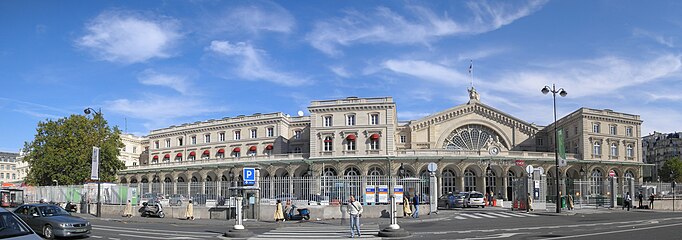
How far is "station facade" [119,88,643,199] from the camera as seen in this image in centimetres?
6794

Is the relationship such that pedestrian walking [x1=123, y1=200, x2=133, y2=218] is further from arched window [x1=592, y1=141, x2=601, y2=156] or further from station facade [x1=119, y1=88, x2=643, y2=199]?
arched window [x1=592, y1=141, x2=601, y2=156]

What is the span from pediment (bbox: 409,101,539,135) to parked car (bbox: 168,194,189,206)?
44.1m

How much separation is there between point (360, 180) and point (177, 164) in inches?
2093

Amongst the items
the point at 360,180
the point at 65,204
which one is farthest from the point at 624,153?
the point at 65,204

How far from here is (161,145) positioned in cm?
9456

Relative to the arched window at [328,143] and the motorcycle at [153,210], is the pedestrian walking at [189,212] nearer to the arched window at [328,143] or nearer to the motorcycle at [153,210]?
the motorcycle at [153,210]

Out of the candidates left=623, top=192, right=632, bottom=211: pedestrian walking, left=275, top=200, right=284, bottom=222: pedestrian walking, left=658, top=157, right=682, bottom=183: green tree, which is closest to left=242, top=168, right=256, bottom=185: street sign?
left=275, top=200, right=284, bottom=222: pedestrian walking

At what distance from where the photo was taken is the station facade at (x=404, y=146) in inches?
2675

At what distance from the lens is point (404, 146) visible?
7856 cm

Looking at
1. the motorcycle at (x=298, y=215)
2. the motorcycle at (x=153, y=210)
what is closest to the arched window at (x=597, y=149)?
the motorcycle at (x=298, y=215)

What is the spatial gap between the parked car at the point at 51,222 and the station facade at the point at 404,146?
1843 inches

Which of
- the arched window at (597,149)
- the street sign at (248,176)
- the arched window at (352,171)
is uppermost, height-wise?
the arched window at (597,149)

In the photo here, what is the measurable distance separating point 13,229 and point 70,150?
188 feet

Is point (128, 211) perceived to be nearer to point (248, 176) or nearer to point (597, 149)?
point (248, 176)
